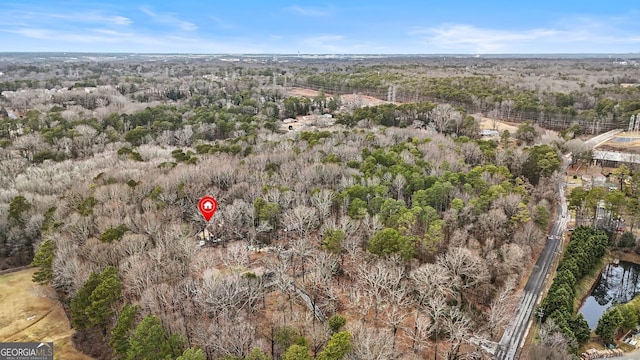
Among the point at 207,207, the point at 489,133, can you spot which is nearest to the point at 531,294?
the point at 207,207

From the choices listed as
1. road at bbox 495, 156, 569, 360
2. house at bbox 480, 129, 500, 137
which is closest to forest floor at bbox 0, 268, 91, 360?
road at bbox 495, 156, 569, 360

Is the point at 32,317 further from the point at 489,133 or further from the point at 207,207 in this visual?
the point at 489,133

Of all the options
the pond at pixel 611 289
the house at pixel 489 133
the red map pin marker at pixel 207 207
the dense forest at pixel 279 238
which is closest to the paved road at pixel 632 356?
the pond at pixel 611 289

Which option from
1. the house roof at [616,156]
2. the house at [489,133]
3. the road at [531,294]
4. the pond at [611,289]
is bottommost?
the pond at [611,289]

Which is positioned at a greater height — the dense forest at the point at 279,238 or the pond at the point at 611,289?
the dense forest at the point at 279,238

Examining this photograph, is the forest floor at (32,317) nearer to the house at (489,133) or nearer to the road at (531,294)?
the road at (531,294)

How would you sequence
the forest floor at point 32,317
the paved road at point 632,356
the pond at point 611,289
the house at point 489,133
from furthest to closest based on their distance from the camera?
the house at point 489,133 < the pond at point 611,289 < the forest floor at point 32,317 < the paved road at point 632,356

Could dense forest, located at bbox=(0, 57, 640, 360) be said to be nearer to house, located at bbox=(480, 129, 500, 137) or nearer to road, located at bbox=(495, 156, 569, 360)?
road, located at bbox=(495, 156, 569, 360)

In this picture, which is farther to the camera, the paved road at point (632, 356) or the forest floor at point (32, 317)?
the forest floor at point (32, 317)
